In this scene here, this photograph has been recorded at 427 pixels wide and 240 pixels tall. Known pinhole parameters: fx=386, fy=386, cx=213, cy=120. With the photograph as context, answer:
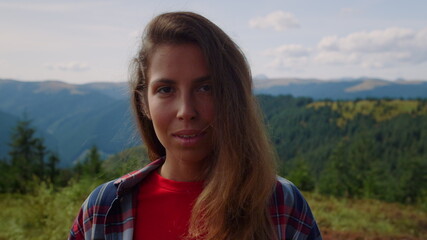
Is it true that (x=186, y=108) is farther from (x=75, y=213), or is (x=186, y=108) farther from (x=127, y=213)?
(x=75, y=213)

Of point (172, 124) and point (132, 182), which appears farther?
point (132, 182)

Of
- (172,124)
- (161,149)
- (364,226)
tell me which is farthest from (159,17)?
(364,226)

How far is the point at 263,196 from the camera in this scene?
137 cm

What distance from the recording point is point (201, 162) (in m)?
1.49

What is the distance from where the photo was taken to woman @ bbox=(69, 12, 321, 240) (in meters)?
1.36

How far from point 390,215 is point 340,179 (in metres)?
28.8

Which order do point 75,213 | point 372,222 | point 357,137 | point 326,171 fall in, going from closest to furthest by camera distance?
1. point 75,213
2. point 372,222
3. point 326,171
4. point 357,137

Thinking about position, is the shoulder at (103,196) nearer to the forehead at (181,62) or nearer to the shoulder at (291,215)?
the forehead at (181,62)

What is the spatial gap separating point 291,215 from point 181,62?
0.68 metres

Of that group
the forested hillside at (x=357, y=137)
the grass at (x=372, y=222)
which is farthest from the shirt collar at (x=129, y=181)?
the forested hillside at (x=357, y=137)

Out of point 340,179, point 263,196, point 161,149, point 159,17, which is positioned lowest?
point 340,179

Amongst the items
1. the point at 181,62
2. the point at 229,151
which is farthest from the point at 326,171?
the point at 181,62

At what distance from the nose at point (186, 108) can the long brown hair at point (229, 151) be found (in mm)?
81

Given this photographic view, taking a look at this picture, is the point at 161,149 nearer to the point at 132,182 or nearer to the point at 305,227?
the point at 132,182
